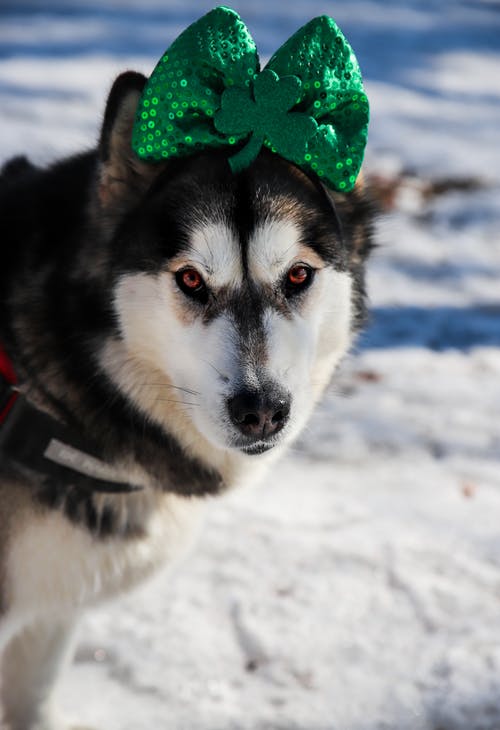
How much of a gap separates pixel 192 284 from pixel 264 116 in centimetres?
37

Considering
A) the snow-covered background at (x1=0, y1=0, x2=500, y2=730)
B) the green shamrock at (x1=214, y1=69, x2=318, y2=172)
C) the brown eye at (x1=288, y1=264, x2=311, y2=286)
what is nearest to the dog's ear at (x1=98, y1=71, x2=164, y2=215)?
the green shamrock at (x1=214, y1=69, x2=318, y2=172)

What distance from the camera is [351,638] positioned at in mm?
2727

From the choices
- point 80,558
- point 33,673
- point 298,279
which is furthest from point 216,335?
point 33,673

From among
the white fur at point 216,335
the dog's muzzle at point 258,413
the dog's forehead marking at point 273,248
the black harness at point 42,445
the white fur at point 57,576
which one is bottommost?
the white fur at point 57,576

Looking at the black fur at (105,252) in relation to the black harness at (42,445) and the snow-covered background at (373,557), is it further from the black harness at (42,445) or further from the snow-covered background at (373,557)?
the snow-covered background at (373,557)

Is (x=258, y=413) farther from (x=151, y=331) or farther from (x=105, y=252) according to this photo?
(x=105, y=252)

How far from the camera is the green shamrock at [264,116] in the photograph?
1.81m

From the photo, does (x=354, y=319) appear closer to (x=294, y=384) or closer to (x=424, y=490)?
(x=294, y=384)

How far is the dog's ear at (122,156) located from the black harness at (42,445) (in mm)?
439

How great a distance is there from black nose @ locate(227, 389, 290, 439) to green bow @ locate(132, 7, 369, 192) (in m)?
0.48

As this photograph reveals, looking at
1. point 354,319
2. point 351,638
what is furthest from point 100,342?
point 351,638

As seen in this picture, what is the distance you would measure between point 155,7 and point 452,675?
7.45m

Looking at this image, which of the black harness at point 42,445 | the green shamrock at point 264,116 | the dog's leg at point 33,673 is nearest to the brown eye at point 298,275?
the green shamrock at point 264,116

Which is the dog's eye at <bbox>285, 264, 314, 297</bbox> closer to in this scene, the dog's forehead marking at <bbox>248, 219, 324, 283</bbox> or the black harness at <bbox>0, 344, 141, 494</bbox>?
the dog's forehead marking at <bbox>248, 219, 324, 283</bbox>
